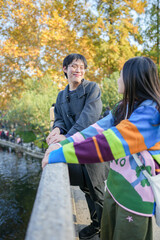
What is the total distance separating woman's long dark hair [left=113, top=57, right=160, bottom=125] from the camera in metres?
1.39

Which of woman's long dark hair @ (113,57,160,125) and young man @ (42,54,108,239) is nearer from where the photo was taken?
woman's long dark hair @ (113,57,160,125)

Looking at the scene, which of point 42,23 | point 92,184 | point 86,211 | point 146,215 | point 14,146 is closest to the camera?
point 146,215

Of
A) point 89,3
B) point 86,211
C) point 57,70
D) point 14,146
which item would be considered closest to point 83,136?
point 86,211

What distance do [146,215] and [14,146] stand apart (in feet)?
75.0

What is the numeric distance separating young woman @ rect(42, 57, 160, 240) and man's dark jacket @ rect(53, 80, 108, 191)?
352 mm

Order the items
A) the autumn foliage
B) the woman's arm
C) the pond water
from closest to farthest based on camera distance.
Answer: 1. the woman's arm
2. the pond water
3. the autumn foliage

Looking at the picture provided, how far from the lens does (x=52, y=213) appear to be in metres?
0.66

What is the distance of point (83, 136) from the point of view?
154cm

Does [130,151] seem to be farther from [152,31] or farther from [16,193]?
[152,31]

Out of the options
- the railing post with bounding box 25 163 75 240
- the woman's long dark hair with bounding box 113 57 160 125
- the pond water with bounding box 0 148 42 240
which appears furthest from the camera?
the pond water with bounding box 0 148 42 240

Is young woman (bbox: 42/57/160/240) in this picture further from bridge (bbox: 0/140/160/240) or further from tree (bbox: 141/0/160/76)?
tree (bbox: 141/0/160/76)

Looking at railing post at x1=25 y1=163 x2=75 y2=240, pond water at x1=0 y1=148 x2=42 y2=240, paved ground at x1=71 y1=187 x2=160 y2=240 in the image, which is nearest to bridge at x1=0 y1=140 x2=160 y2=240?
railing post at x1=25 y1=163 x2=75 y2=240

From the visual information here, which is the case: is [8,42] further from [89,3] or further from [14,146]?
[14,146]

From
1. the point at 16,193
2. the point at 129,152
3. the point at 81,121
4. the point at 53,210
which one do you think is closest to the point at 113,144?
the point at 129,152
